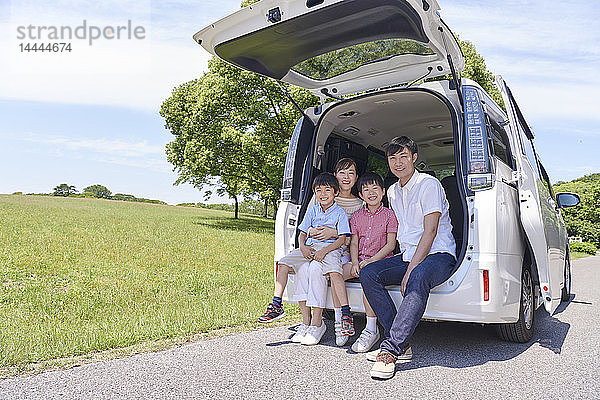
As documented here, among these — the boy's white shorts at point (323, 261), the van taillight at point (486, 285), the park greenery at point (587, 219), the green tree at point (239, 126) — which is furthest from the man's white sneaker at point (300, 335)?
the park greenery at point (587, 219)

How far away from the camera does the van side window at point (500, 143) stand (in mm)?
4406

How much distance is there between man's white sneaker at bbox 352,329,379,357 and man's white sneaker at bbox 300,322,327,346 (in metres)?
0.36

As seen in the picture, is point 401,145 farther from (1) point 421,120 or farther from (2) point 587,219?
(2) point 587,219

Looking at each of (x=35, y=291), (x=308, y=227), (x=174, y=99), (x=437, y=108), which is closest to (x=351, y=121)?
(x=437, y=108)

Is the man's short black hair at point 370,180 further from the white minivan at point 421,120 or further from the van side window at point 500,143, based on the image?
the van side window at point 500,143

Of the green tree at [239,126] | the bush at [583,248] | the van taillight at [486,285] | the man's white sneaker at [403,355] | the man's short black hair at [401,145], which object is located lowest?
the bush at [583,248]

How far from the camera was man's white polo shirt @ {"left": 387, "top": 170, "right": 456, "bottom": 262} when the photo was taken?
415cm

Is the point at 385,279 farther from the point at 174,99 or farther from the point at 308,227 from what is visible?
the point at 174,99

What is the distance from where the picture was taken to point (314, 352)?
13.8 ft

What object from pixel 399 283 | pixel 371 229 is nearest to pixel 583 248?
pixel 371 229

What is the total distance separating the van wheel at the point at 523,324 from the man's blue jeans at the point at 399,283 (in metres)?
0.83

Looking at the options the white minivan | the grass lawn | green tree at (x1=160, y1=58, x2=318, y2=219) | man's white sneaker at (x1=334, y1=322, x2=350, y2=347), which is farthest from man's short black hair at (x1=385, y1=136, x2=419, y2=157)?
green tree at (x1=160, y1=58, x2=318, y2=219)

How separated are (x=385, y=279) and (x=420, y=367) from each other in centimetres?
71

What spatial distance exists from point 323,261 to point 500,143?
6.24 ft
